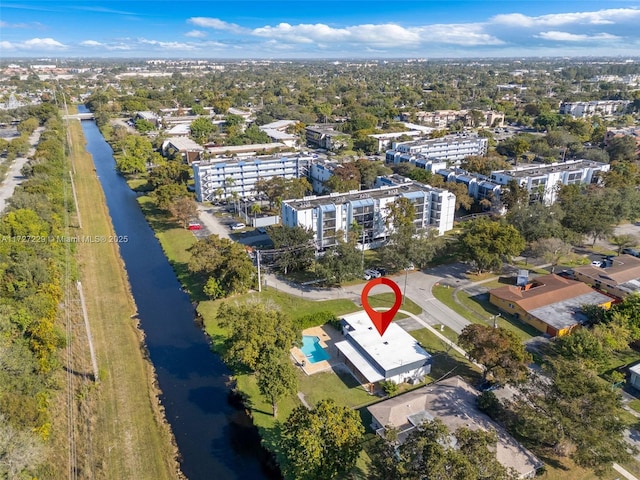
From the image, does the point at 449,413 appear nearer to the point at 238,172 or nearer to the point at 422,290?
the point at 422,290

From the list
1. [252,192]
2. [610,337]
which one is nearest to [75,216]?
[252,192]

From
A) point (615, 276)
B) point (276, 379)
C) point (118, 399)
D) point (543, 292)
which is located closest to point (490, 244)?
point (543, 292)

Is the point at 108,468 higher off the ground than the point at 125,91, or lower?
lower

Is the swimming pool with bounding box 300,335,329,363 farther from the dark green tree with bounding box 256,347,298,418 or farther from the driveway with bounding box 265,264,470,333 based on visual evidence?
the dark green tree with bounding box 256,347,298,418

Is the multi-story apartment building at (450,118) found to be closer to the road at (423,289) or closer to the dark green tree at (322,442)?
the road at (423,289)

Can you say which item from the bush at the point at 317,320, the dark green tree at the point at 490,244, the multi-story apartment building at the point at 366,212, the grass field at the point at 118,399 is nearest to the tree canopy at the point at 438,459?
the grass field at the point at 118,399

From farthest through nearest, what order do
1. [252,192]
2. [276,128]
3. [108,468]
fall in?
[276,128] < [252,192] < [108,468]

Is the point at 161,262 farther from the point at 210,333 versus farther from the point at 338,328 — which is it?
the point at 338,328
